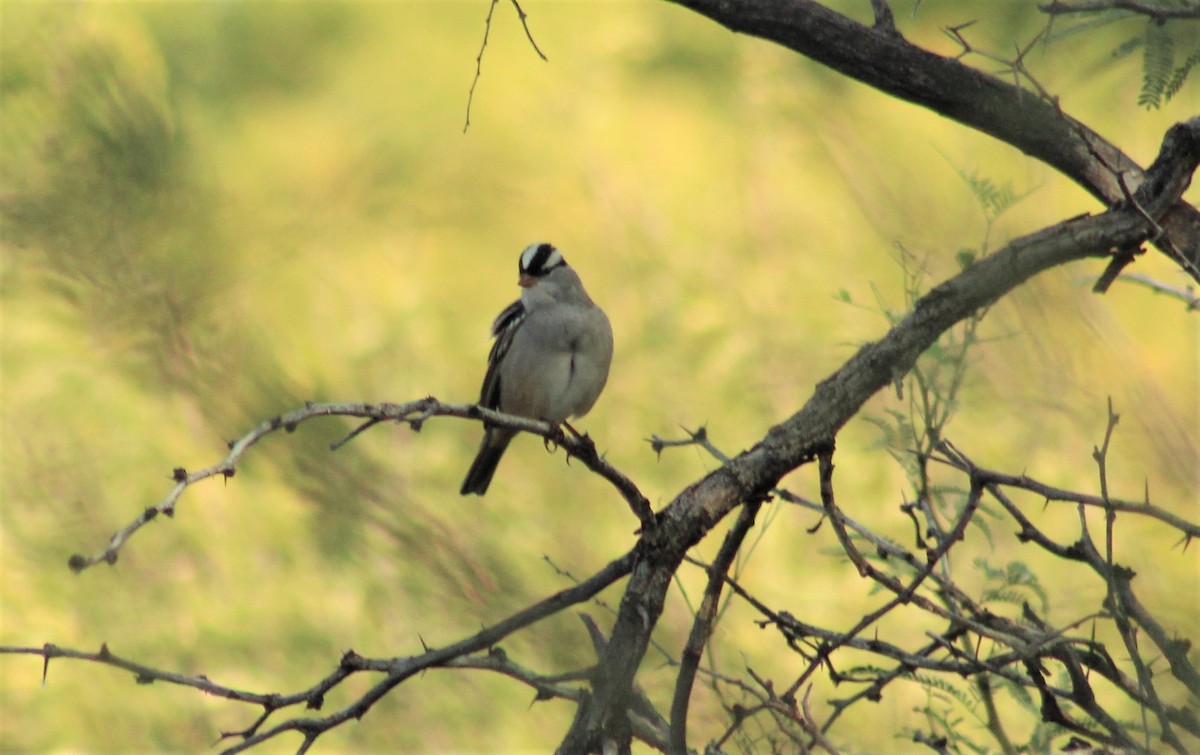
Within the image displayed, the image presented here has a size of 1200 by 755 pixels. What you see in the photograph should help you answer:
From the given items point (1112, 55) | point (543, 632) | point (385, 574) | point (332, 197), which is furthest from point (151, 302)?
point (332, 197)

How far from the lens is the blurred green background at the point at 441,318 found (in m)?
1.70


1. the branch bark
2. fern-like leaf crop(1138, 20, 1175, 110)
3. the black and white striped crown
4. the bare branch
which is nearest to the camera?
the bare branch

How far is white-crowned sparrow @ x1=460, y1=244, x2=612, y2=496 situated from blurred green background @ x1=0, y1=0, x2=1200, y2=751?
24 centimetres

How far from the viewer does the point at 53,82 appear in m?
2.18

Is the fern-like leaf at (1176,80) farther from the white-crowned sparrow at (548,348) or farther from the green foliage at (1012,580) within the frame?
the white-crowned sparrow at (548,348)

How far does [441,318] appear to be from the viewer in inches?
227

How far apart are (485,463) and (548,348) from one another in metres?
0.61

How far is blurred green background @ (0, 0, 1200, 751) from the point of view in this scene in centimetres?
170

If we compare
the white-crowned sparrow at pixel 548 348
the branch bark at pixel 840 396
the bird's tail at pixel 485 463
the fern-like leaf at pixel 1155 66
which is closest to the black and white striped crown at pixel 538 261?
the white-crowned sparrow at pixel 548 348

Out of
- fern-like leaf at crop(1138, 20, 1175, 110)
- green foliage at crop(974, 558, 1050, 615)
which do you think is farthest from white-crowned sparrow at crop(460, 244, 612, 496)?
fern-like leaf at crop(1138, 20, 1175, 110)

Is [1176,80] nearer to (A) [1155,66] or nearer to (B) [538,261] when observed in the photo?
(A) [1155,66]

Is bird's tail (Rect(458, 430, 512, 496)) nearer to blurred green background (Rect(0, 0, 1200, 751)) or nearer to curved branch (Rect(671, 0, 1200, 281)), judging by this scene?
blurred green background (Rect(0, 0, 1200, 751))

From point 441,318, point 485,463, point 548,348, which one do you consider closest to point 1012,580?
point 548,348

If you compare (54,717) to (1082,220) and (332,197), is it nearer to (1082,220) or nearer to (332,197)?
(332,197)
